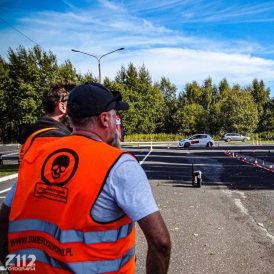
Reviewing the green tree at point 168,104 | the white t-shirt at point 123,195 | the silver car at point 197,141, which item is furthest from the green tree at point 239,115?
the white t-shirt at point 123,195

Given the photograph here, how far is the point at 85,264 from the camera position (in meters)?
1.62

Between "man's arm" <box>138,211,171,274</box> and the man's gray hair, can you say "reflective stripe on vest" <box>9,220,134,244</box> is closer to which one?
"man's arm" <box>138,211,171,274</box>

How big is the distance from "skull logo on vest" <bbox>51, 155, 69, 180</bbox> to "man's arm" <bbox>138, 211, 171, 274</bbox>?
0.42m

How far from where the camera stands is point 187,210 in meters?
8.53

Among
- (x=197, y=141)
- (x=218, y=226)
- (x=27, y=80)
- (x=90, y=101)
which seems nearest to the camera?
(x=90, y=101)

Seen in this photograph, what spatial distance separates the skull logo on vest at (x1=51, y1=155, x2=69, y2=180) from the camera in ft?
5.66

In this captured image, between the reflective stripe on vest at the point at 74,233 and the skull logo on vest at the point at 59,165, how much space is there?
0.71 feet

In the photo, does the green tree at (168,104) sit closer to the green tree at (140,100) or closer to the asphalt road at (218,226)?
the green tree at (140,100)

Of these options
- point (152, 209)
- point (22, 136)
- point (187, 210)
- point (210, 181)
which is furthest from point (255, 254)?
point (210, 181)

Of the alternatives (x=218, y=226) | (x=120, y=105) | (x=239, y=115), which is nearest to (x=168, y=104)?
(x=239, y=115)

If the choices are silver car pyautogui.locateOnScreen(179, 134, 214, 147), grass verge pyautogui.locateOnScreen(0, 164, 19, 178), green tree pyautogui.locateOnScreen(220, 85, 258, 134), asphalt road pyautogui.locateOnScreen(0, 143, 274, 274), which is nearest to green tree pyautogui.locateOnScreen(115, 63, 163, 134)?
green tree pyautogui.locateOnScreen(220, 85, 258, 134)

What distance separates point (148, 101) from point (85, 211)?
244 ft

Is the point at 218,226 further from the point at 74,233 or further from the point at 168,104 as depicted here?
the point at 168,104

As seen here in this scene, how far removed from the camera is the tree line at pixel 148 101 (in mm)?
55469
